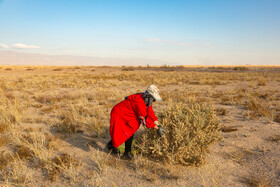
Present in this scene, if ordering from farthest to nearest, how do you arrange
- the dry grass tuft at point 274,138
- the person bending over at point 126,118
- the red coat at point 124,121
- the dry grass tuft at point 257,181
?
the dry grass tuft at point 274,138, the red coat at point 124,121, the person bending over at point 126,118, the dry grass tuft at point 257,181

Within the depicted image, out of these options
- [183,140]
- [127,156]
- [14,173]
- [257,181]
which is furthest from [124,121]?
[257,181]

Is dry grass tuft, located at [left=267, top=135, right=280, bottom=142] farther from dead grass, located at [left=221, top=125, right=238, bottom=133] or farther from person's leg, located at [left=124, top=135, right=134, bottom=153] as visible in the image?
person's leg, located at [left=124, top=135, right=134, bottom=153]

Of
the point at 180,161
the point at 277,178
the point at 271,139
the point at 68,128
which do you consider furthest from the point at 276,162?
the point at 68,128

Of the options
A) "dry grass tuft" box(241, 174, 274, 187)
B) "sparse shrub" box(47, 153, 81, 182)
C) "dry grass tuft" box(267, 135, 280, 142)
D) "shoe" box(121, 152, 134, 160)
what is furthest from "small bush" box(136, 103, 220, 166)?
"dry grass tuft" box(267, 135, 280, 142)

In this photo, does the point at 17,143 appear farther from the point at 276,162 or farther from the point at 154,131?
the point at 276,162

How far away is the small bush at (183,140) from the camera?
129 inches

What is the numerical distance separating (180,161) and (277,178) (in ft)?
4.97

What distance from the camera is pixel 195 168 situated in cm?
342

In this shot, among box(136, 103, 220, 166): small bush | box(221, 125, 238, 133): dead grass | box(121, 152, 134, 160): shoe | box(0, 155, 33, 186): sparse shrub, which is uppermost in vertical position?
box(136, 103, 220, 166): small bush

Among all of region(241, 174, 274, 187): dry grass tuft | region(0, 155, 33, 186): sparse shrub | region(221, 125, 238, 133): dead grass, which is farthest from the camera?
region(221, 125, 238, 133): dead grass

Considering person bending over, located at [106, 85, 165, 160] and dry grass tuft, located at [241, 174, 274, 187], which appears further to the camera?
person bending over, located at [106, 85, 165, 160]

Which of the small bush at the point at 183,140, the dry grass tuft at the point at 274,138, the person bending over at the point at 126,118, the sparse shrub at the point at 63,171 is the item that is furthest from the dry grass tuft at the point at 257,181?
the sparse shrub at the point at 63,171

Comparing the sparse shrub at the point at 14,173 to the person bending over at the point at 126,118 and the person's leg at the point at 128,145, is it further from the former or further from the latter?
the person's leg at the point at 128,145

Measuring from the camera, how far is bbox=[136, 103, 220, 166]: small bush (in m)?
3.29
